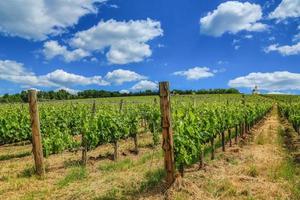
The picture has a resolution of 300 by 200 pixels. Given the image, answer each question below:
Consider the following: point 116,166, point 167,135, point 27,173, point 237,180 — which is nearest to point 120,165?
point 116,166

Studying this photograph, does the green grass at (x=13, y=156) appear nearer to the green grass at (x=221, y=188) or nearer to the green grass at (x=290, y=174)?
the green grass at (x=221, y=188)

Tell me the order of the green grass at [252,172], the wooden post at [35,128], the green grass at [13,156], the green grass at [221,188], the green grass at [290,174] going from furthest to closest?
the green grass at [13,156] < the wooden post at [35,128] < the green grass at [252,172] < the green grass at [290,174] < the green grass at [221,188]

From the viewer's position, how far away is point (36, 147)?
10320 millimetres

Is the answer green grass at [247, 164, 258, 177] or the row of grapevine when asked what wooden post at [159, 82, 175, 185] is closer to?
the row of grapevine

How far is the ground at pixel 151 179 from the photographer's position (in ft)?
25.4

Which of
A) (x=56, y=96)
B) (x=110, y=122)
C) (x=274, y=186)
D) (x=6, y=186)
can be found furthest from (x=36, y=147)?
(x=56, y=96)

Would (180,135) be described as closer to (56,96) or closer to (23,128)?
(23,128)

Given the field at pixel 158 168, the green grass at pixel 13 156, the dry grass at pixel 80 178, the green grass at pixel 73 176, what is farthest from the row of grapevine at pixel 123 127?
the green grass at pixel 73 176

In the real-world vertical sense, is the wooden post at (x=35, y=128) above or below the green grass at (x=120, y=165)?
above

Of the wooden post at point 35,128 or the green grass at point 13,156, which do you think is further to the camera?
the green grass at point 13,156

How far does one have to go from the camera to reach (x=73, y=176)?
9.81m

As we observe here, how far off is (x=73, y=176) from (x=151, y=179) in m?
2.28

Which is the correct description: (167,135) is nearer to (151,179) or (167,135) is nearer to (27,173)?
(151,179)

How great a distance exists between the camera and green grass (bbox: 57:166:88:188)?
9289 millimetres
